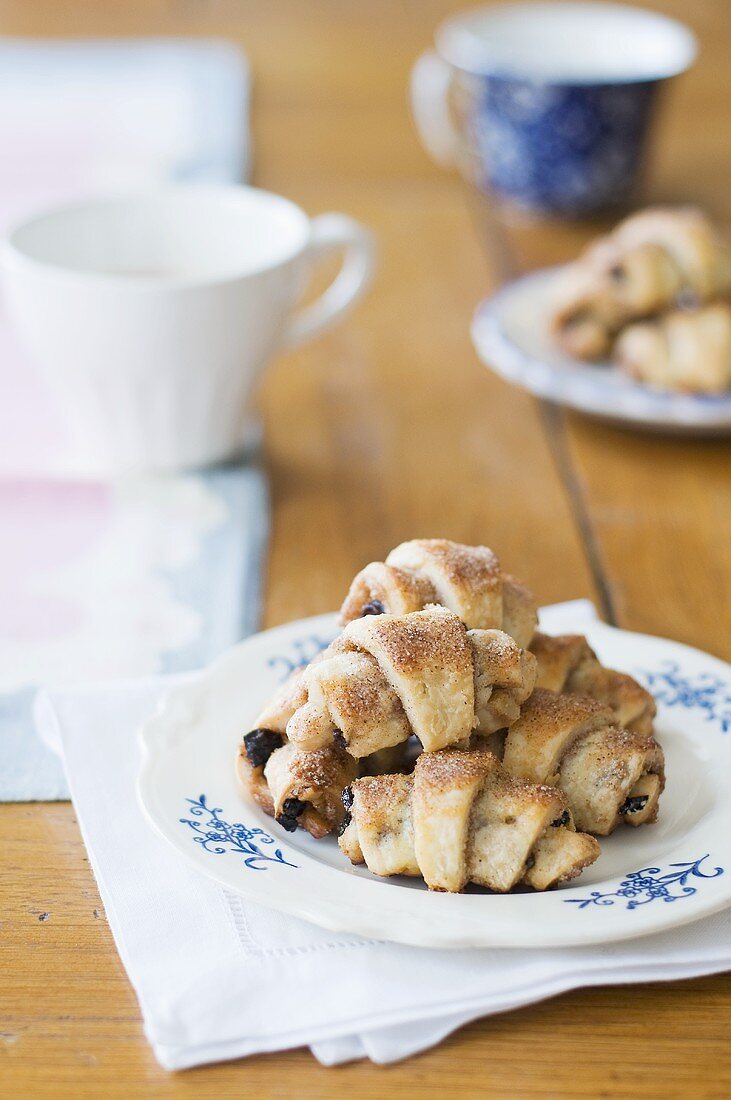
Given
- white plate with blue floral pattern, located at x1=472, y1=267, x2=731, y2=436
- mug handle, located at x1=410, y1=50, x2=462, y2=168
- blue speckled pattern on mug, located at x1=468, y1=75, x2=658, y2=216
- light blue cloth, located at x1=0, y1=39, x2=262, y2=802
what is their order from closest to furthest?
light blue cloth, located at x1=0, y1=39, x2=262, y2=802 → white plate with blue floral pattern, located at x1=472, y1=267, x2=731, y2=436 → blue speckled pattern on mug, located at x1=468, y1=75, x2=658, y2=216 → mug handle, located at x1=410, y1=50, x2=462, y2=168

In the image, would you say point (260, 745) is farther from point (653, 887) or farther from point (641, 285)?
point (641, 285)

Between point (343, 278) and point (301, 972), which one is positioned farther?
point (343, 278)

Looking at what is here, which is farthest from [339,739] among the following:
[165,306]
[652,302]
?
[652,302]

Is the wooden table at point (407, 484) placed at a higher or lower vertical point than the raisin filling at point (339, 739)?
lower

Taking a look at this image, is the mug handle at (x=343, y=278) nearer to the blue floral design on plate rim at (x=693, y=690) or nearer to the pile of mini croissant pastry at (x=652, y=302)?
the pile of mini croissant pastry at (x=652, y=302)

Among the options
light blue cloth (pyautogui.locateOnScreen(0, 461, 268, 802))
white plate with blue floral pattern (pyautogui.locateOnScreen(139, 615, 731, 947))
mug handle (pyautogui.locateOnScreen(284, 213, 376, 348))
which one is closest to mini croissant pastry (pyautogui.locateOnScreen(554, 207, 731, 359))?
mug handle (pyautogui.locateOnScreen(284, 213, 376, 348))

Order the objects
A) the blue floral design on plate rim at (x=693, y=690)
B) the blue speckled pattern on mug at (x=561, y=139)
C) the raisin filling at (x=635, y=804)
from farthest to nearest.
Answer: the blue speckled pattern on mug at (x=561, y=139) → the blue floral design on plate rim at (x=693, y=690) → the raisin filling at (x=635, y=804)

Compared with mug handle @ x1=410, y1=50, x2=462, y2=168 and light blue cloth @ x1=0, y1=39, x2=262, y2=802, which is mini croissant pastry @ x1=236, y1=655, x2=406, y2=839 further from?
mug handle @ x1=410, y1=50, x2=462, y2=168

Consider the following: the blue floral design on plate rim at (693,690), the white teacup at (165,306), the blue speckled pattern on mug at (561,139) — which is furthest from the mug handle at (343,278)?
the blue floral design on plate rim at (693,690)
